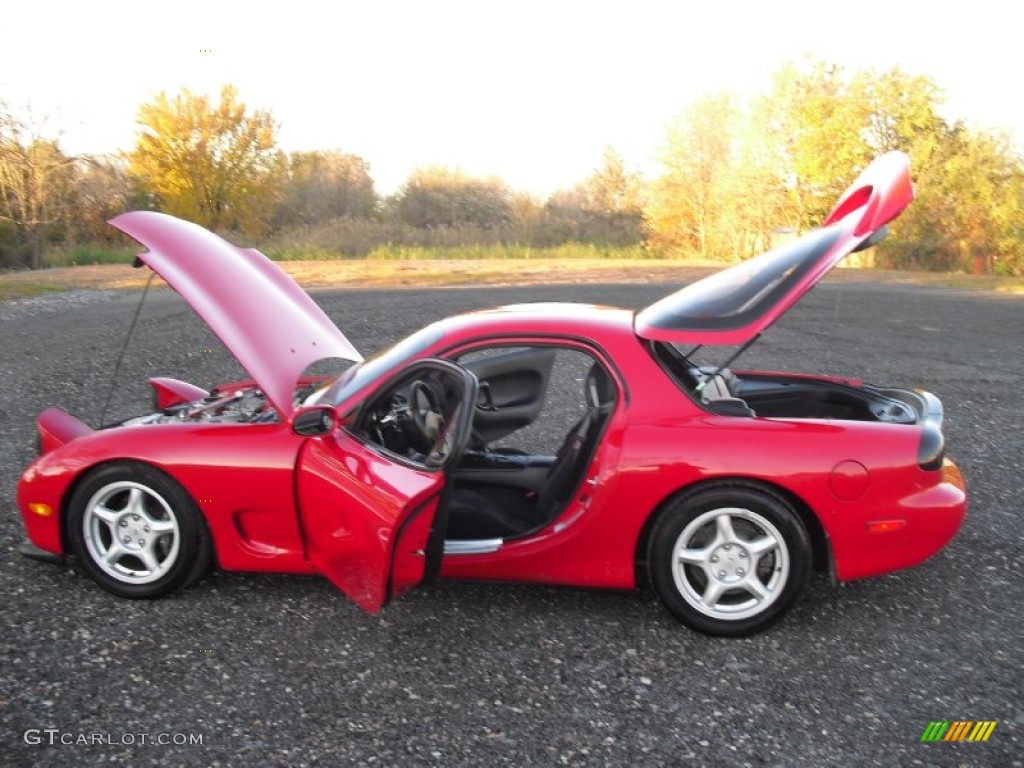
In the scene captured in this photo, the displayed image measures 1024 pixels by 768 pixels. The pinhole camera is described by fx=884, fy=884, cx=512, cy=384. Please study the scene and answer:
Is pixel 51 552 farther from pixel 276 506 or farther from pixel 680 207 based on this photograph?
pixel 680 207

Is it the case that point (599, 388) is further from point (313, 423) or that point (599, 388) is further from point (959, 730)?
point (959, 730)

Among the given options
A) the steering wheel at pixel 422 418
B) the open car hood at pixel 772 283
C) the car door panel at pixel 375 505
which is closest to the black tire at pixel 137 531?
the car door panel at pixel 375 505

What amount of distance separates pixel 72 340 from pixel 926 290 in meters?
17.8

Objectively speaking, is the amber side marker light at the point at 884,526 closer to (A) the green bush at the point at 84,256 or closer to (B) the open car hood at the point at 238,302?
(B) the open car hood at the point at 238,302

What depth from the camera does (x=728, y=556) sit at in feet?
11.7

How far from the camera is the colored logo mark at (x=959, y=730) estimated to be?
9.65 feet

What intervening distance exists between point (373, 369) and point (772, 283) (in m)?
1.76

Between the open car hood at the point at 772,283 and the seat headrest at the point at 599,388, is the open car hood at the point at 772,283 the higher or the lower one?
the higher one

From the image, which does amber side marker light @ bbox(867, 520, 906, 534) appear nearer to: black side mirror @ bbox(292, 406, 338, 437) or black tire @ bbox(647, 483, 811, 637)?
black tire @ bbox(647, 483, 811, 637)

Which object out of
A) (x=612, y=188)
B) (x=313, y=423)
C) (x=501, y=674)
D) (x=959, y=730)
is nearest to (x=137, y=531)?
(x=313, y=423)

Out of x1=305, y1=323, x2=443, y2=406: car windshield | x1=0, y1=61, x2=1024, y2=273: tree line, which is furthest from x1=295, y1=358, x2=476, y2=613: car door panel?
x1=0, y1=61, x2=1024, y2=273: tree line

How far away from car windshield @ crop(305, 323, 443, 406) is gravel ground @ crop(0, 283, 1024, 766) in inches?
34.7

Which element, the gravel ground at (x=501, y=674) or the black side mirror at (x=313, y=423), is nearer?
the gravel ground at (x=501, y=674)

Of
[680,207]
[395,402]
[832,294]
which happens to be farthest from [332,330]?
[680,207]
